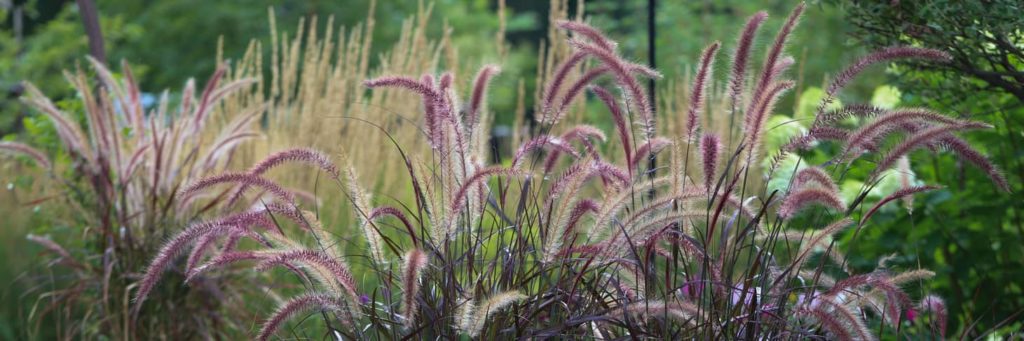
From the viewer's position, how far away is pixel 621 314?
204cm

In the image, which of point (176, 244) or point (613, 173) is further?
point (613, 173)

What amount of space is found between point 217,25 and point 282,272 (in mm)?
11615

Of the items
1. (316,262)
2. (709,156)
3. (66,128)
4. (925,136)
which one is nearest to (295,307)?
(316,262)

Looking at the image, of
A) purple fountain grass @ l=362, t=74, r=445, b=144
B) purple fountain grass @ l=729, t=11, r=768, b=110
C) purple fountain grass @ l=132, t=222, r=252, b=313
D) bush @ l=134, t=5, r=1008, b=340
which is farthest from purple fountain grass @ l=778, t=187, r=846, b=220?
purple fountain grass @ l=132, t=222, r=252, b=313

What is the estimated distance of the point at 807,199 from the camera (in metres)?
2.04

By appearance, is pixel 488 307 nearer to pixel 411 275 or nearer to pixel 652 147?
pixel 411 275

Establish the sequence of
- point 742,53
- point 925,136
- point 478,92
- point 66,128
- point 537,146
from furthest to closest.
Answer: point 66,128 → point 478,92 → point 537,146 → point 742,53 → point 925,136

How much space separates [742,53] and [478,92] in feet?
1.91

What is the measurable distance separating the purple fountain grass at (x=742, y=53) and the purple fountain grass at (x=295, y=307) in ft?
2.86

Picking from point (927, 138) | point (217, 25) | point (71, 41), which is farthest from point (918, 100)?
point (217, 25)

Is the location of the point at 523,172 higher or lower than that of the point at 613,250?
higher

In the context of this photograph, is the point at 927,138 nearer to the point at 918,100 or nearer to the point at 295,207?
the point at 295,207

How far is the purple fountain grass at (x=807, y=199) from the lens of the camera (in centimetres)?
202

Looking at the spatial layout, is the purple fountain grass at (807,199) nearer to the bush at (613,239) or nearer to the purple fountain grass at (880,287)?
the bush at (613,239)
